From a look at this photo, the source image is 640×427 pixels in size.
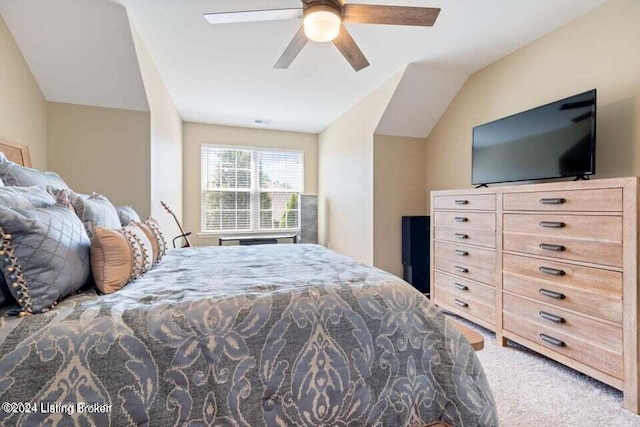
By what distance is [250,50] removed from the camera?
2730 millimetres

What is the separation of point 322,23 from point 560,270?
2.11 metres

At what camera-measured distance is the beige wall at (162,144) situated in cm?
275

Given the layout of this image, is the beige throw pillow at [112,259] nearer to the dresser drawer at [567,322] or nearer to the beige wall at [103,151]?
the beige wall at [103,151]

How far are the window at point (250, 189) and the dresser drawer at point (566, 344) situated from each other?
4.05 meters

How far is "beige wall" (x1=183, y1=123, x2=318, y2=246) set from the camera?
5.01 meters

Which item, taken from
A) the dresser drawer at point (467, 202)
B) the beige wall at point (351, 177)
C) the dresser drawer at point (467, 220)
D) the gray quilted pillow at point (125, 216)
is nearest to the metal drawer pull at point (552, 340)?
the dresser drawer at point (467, 220)

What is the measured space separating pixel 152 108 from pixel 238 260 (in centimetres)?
202

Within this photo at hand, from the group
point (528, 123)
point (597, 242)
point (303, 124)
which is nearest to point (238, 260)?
point (597, 242)

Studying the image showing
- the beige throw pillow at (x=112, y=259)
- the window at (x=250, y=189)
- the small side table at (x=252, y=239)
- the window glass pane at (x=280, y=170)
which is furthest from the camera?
the window glass pane at (x=280, y=170)

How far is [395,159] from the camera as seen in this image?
384cm

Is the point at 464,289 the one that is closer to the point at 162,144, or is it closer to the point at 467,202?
the point at 467,202

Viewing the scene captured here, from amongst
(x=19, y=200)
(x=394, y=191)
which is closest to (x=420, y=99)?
(x=394, y=191)

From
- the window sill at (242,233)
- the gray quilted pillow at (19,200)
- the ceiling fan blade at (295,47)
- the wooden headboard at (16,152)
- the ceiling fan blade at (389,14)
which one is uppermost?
the ceiling fan blade at (389,14)

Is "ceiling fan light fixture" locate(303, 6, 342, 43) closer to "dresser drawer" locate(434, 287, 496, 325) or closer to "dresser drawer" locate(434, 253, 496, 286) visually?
"dresser drawer" locate(434, 253, 496, 286)
